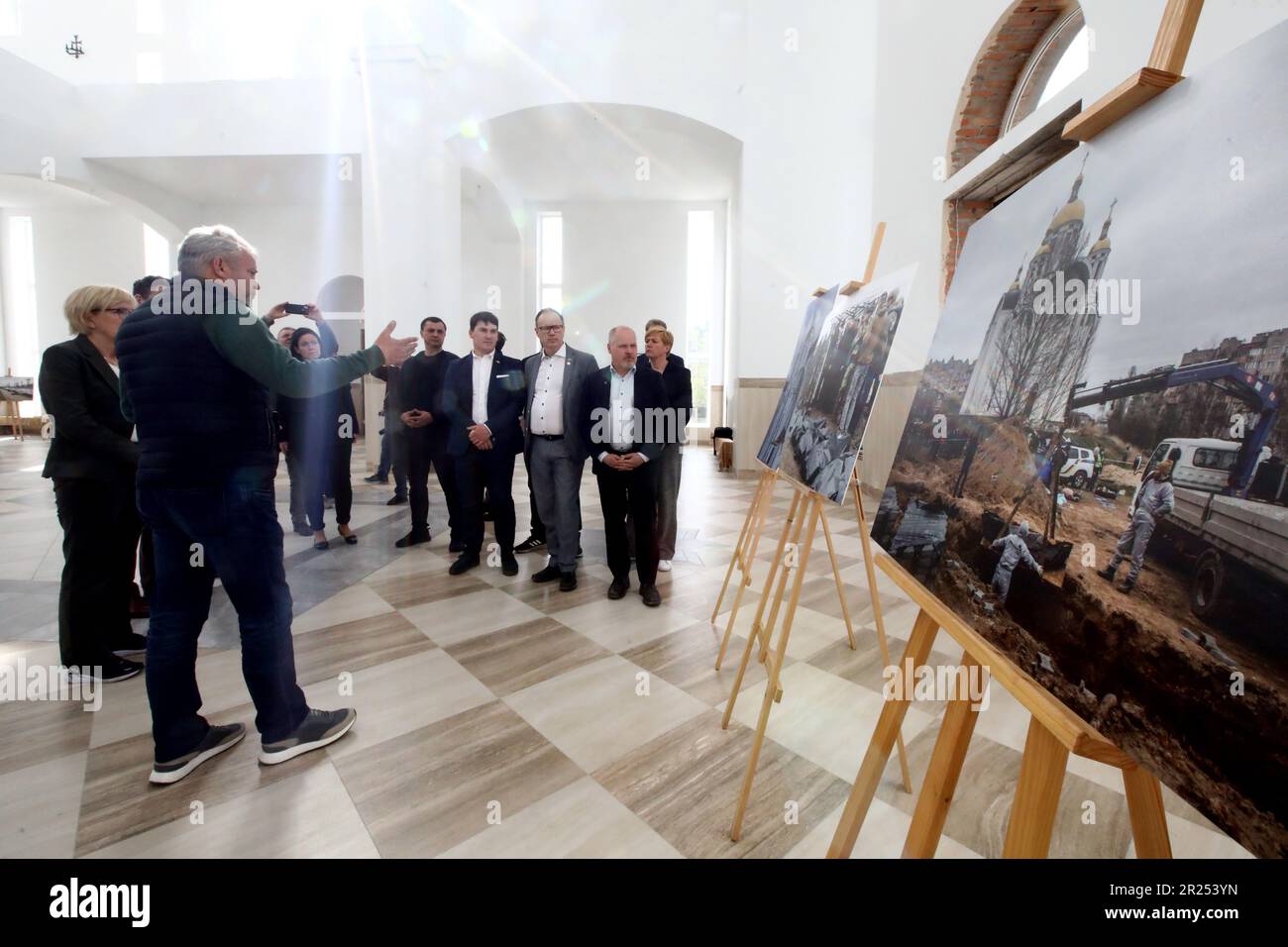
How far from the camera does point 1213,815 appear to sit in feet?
2.28

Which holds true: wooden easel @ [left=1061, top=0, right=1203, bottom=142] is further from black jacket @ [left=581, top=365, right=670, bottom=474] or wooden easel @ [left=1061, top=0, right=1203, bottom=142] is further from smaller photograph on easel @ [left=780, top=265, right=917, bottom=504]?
black jacket @ [left=581, top=365, right=670, bottom=474]

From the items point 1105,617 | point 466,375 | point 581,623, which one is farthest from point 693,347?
point 1105,617

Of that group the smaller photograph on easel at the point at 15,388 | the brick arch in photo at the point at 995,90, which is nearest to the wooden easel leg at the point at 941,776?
the brick arch in photo at the point at 995,90

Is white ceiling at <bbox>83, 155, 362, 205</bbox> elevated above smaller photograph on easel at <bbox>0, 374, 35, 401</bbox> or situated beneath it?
elevated above

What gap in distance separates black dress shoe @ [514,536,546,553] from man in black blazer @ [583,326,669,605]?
1244mm

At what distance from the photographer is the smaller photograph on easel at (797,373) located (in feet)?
8.33

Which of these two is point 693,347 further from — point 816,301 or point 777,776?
point 777,776

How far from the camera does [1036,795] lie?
900 millimetres

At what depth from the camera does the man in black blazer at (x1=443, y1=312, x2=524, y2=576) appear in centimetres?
404

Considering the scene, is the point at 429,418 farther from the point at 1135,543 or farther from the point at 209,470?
the point at 1135,543

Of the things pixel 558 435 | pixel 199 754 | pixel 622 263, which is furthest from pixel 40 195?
pixel 199 754

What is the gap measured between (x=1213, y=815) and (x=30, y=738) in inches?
125

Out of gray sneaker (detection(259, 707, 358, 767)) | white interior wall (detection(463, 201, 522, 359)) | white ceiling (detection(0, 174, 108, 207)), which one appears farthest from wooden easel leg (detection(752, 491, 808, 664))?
white ceiling (detection(0, 174, 108, 207))

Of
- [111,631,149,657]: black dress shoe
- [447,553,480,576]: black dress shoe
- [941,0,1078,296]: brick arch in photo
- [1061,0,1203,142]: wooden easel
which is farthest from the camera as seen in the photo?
[941,0,1078,296]: brick arch in photo
